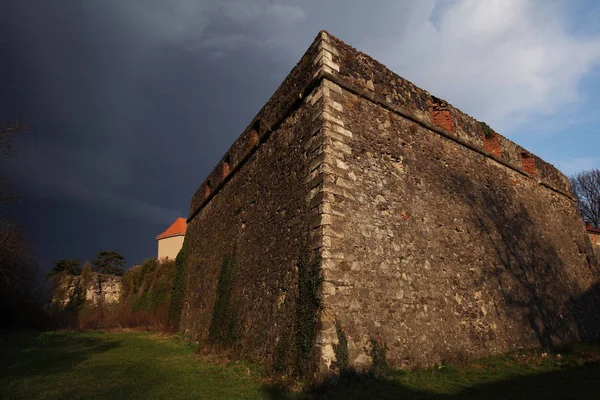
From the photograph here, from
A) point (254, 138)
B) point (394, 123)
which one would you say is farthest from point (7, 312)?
point (394, 123)

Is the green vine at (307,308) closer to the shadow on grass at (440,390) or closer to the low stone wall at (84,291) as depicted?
the shadow on grass at (440,390)

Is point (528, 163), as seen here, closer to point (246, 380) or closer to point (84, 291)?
point (246, 380)

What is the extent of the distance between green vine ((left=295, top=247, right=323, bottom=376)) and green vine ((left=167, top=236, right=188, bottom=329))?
33.8ft

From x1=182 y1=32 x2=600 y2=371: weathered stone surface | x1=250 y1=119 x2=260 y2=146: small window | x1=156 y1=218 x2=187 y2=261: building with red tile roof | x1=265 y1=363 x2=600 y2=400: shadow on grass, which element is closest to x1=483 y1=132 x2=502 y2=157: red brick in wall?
x1=182 y1=32 x2=600 y2=371: weathered stone surface

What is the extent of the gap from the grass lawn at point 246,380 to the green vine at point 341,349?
0.67 ft

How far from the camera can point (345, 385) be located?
511 centimetres

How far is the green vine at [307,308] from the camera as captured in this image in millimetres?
5480

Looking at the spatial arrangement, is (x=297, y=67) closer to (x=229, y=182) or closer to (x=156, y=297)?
(x=229, y=182)

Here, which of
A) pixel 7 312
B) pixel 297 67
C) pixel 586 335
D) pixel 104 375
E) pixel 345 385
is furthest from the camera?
pixel 7 312

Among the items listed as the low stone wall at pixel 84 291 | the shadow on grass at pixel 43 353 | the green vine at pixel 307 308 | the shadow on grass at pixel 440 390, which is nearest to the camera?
the shadow on grass at pixel 440 390

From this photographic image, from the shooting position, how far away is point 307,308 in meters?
5.75

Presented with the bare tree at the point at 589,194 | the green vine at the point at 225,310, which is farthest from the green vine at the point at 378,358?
the bare tree at the point at 589,194

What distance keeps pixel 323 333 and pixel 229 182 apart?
774 centimetres

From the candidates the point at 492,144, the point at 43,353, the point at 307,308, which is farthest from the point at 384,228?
the point at 43,353
